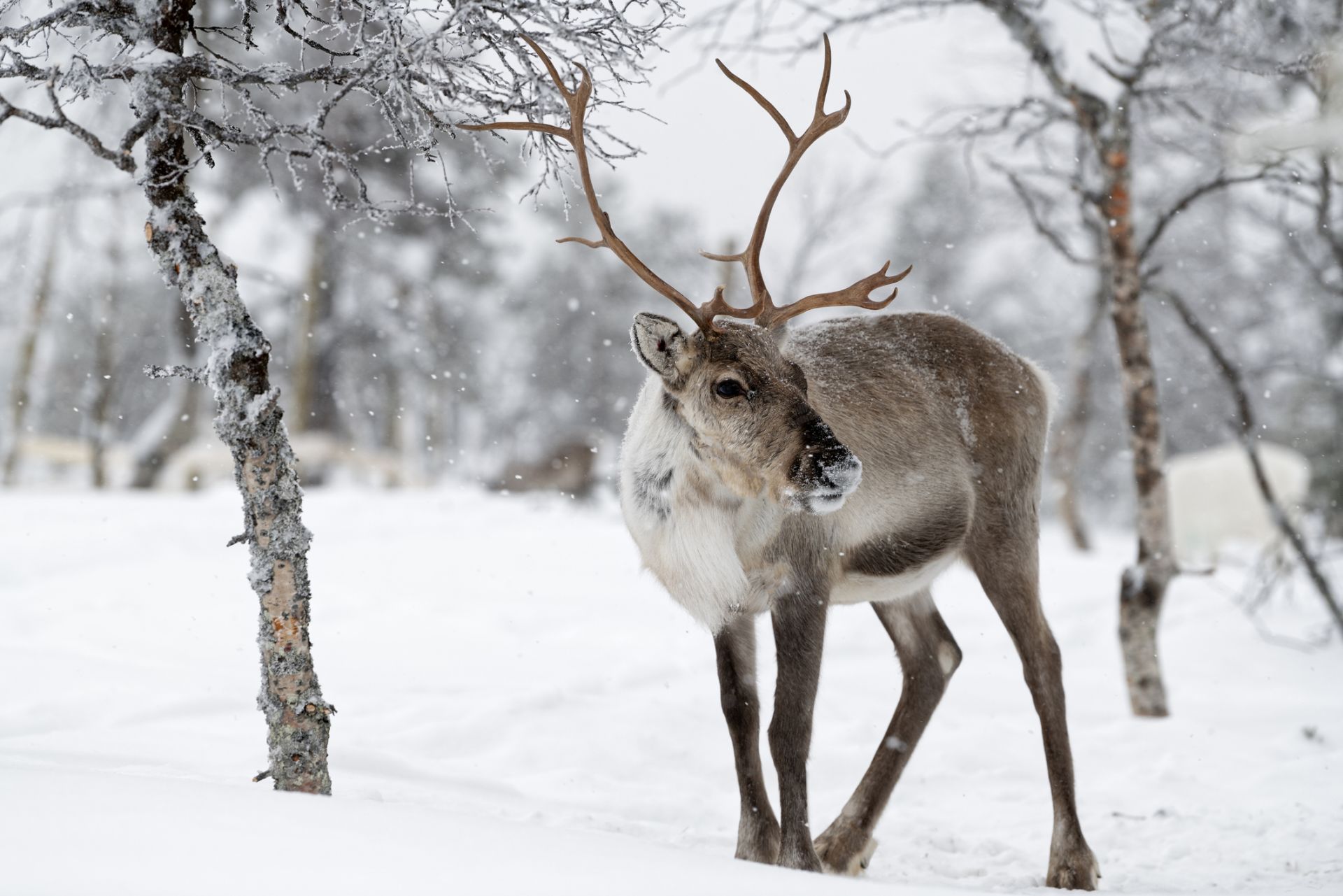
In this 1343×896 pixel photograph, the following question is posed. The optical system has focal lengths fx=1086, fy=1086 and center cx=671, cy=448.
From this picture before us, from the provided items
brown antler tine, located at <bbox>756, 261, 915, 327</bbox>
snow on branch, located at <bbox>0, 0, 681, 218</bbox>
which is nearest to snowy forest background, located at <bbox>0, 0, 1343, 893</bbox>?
snow on branch, located at <bbox>0, 0, 681, 218</bbox>

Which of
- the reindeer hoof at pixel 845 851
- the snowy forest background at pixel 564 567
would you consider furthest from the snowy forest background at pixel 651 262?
the reindeer hoof at pixel 845 851

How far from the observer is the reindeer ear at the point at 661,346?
3.45m

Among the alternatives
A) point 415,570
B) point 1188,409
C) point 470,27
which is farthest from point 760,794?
point 1188,409

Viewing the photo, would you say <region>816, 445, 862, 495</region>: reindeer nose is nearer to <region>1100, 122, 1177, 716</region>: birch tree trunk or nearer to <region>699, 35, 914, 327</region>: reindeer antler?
<region>699, 35, 914, 327</region>: reindeer antler

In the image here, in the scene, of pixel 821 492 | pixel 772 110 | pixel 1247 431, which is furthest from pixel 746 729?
pixel 1247 431

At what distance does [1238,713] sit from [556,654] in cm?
411

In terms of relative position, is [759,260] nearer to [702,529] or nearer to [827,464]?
[827,464]

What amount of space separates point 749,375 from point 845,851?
73.7 inches

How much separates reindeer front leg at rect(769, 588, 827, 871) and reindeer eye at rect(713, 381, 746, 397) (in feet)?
2.34

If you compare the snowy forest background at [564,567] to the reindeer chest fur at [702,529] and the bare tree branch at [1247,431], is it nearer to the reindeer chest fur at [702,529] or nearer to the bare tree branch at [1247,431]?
the bare tree branch at [1247,431]

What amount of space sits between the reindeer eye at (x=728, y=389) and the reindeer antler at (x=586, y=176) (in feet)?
0.64

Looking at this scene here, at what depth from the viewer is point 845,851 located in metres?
4.03

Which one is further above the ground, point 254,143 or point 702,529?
point 254,143

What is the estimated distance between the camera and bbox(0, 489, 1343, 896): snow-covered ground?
7.59 feet
